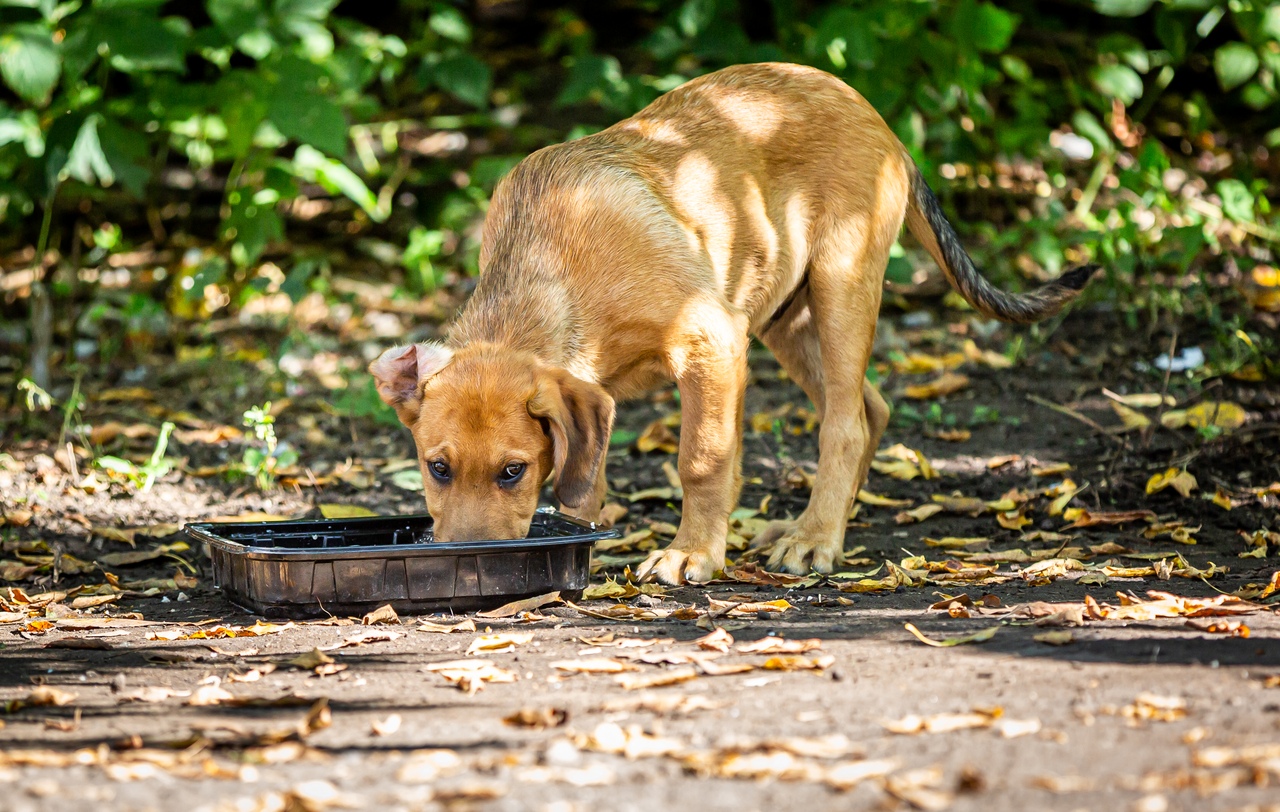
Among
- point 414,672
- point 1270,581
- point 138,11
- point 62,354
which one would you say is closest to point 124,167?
point 138,11

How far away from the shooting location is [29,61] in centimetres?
625

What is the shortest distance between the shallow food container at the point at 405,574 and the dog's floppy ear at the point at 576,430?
0.63 ft

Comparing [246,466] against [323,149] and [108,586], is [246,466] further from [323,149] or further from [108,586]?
[323,149]

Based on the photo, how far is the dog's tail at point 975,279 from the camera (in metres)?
5.68

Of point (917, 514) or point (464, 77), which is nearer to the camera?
point (917, 514)

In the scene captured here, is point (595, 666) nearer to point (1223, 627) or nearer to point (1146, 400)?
point (1223, 627)

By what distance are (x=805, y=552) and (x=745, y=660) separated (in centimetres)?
156

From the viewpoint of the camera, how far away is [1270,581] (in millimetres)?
4340

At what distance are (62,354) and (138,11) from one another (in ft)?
9.63

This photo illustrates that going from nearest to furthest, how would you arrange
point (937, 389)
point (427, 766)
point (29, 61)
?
1. point (427, 766)
2. point (29, 61)
3. point (937, 389)

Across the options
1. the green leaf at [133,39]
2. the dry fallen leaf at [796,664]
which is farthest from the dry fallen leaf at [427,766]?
the green leaf at [133,39]

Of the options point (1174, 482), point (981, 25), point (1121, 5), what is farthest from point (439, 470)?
point (1121, 5)

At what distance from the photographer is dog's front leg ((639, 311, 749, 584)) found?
493cm

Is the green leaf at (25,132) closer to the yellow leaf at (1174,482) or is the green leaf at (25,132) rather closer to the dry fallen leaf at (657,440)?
the dry fallen leaf at (657,440)
